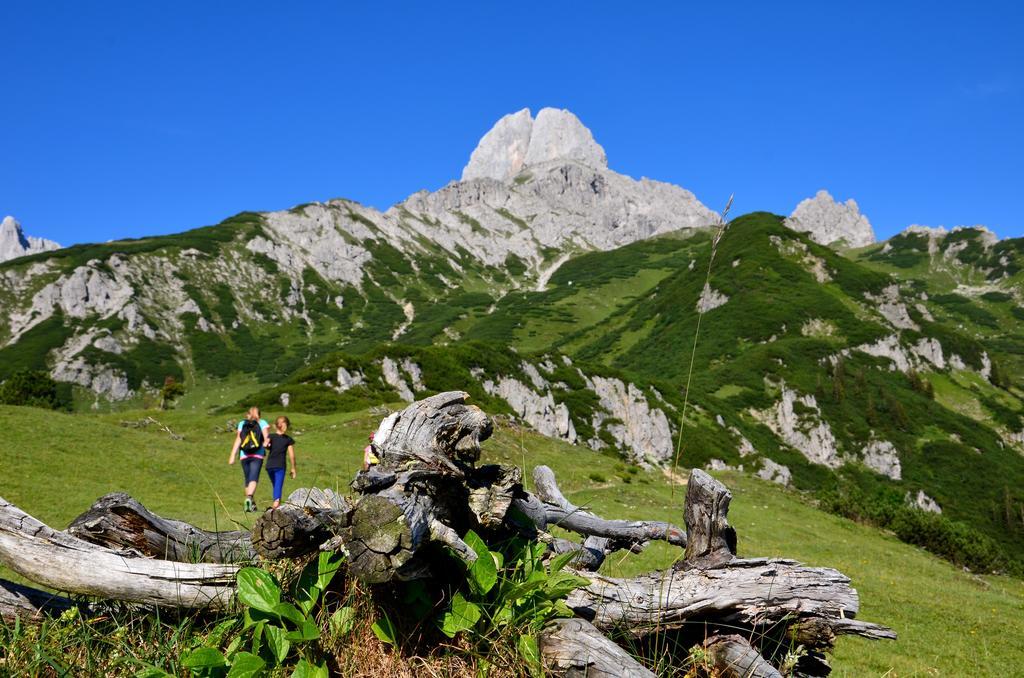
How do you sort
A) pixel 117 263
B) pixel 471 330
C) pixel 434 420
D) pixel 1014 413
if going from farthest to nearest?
pixel 471 330 → pixel 117 263 → pixel 1014 413 → pixel 434 420

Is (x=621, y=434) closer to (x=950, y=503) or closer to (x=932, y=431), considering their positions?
(x=950, y=503)

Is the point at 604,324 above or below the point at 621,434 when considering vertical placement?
above

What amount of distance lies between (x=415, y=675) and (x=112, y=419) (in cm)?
4233

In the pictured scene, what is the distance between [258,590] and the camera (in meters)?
4.09

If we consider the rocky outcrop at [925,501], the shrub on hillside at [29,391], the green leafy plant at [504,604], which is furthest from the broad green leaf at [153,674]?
Answer: the rocky outcrop at [925,501]

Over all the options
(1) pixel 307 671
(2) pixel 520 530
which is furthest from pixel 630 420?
(1) pixel 307 671

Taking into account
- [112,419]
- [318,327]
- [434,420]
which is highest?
[318,327]

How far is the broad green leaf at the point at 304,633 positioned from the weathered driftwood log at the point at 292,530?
0.54m

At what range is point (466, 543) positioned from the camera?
182 inches

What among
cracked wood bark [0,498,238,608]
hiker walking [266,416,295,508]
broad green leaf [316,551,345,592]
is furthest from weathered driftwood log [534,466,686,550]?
hiker walking [266,416,295,508]

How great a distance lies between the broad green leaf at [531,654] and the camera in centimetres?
430

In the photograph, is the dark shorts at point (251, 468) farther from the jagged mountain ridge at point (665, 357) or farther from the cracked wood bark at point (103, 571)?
the jagged mountain ridge at point (665, 357)

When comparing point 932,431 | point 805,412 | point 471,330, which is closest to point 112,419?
point 805,412

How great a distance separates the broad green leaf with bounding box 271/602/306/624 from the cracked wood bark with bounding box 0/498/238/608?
3.33ft
